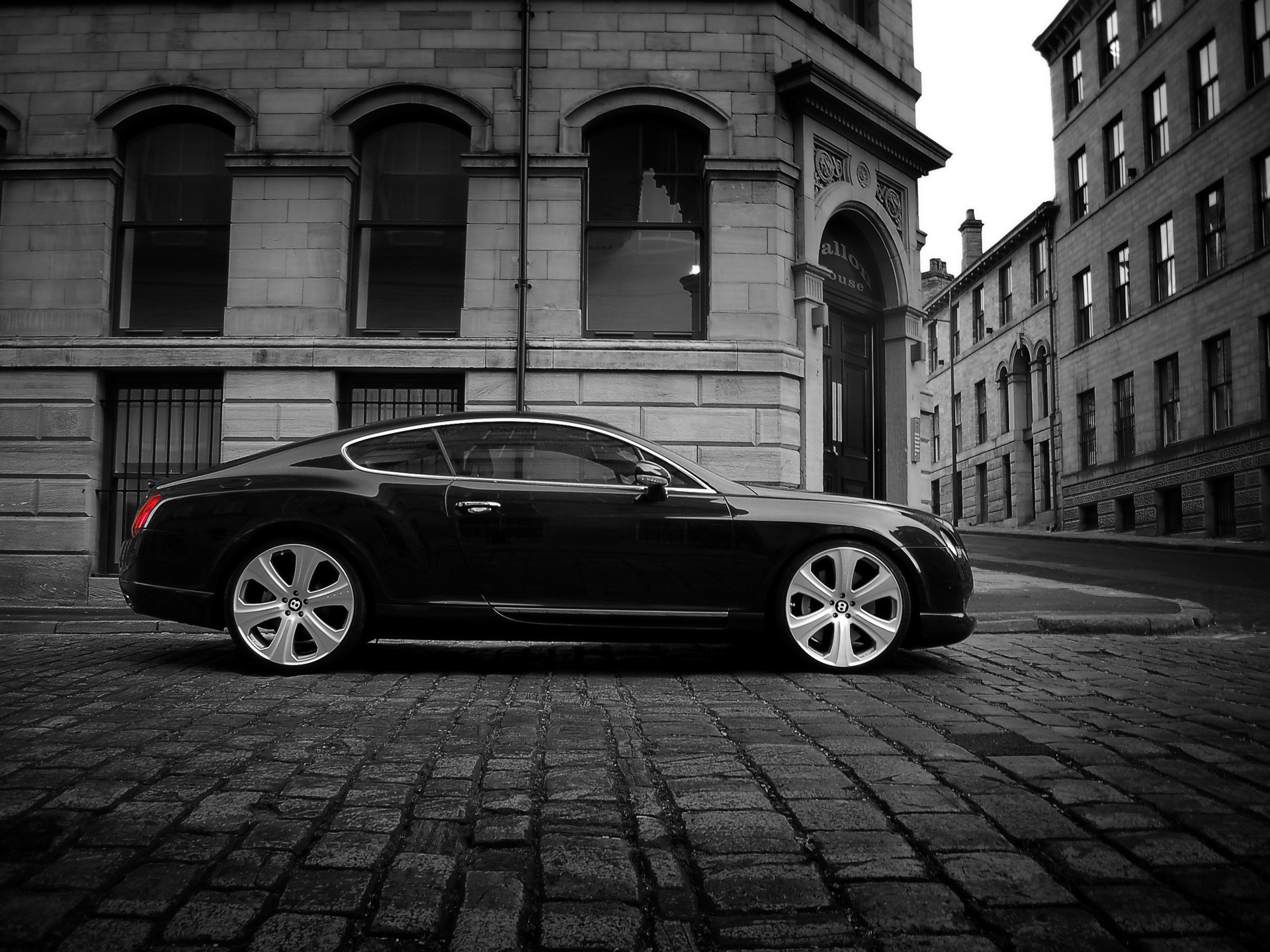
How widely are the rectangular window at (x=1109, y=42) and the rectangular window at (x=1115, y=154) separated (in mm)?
1665

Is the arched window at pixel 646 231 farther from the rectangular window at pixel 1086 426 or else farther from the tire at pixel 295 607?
the rectangular window at pixel 1086 426

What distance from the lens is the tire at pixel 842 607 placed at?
604 centimetres

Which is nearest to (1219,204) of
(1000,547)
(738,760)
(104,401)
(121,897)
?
(1000,547)

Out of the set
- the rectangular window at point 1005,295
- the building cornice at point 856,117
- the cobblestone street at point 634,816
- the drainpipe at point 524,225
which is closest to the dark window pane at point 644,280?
the drainpipe at point 524,225

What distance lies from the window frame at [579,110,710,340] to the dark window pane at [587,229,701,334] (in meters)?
0.03

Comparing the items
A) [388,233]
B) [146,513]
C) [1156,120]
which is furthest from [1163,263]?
[146,513]

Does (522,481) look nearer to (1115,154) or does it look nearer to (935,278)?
(1115,154)

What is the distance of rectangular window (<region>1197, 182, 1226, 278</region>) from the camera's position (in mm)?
26203

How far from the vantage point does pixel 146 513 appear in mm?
6332

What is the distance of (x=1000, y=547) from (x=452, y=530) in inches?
775

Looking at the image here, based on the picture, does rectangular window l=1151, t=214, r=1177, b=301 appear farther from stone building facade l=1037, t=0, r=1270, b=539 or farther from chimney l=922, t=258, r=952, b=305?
chimney l=922, t=258, r=952, b=305

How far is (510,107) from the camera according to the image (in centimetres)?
1209

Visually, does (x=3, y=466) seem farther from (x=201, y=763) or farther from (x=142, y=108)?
(x=201, y=763)

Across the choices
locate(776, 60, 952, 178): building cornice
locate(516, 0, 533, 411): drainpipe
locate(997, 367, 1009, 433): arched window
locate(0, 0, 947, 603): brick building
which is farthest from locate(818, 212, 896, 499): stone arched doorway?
locate(997, 367, 1009, 433): arched window
